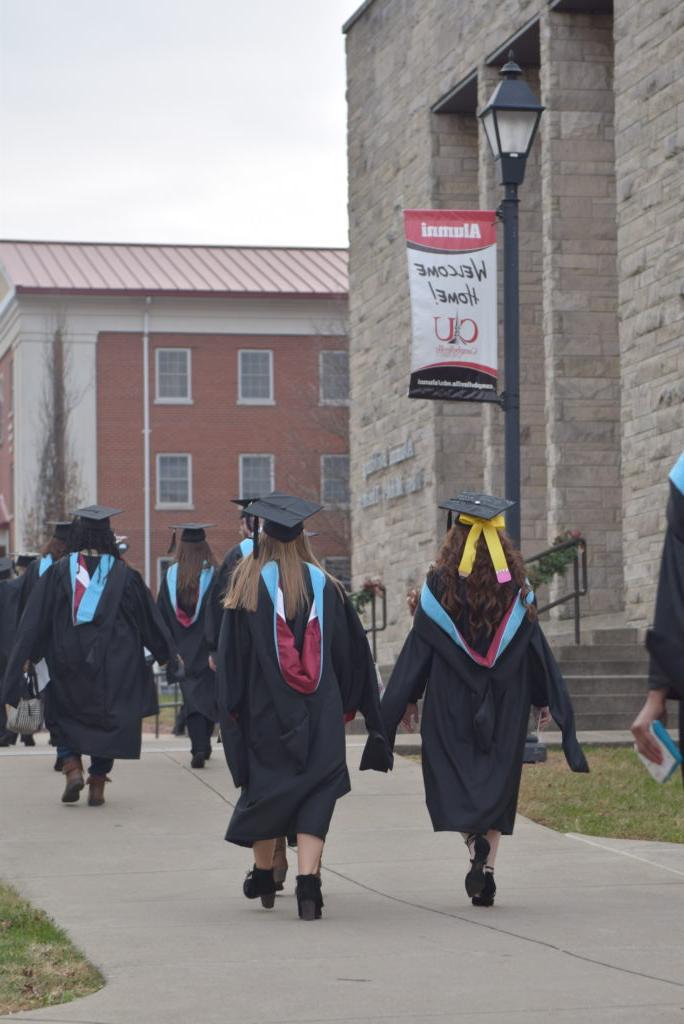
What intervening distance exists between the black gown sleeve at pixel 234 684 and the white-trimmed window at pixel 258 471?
46521 millimetres

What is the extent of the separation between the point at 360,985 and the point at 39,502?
44.6m

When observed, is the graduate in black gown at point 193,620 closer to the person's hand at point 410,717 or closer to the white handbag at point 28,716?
the white handbag at point 28,716

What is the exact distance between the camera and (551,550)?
18.6 m

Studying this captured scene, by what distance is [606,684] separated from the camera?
1652cm

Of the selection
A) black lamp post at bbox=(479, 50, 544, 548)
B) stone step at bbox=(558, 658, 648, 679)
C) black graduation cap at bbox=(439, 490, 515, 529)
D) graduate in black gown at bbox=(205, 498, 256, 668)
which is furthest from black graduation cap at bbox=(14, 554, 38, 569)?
black graduation cap at bbox=(439, 490, 515, 529)

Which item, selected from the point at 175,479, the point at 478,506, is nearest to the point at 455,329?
the point at 478,506

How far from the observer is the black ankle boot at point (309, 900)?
833 cm

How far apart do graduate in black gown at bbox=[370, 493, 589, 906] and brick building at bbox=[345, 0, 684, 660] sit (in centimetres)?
822

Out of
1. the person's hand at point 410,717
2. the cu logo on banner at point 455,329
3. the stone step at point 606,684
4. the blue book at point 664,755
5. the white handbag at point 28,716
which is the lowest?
the white handbag at point 28,716

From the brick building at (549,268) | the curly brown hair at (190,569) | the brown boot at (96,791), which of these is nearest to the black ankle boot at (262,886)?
the brown boot at (96,791)

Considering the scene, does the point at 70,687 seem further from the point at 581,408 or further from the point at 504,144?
the point at 581,408

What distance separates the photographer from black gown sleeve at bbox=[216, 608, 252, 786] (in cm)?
885

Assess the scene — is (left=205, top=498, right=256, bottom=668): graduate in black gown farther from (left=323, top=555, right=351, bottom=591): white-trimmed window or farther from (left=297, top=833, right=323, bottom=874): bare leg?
(left=323, top=555, right=351, bottom=591): white-trimmed window

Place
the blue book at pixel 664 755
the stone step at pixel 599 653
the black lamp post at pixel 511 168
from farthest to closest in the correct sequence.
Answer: the stone step at pixel 599 653 < the black lamp post at pixel 511 168 < the blue book at pixel 664 755
